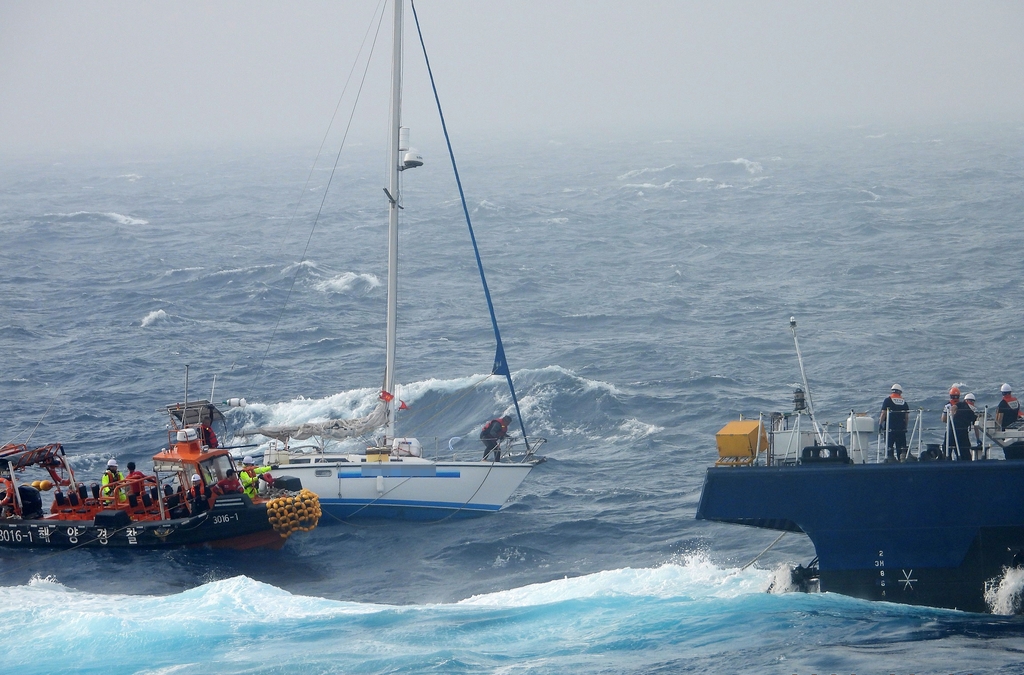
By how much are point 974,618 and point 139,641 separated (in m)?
14.2

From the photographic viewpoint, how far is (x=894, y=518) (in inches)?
723

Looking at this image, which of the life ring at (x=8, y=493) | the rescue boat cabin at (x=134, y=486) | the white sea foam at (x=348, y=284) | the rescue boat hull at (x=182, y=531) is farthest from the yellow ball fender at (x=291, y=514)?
the white sea foam at (x=348, y=284)

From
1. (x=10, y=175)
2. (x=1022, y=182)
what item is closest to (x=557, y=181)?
(x=1022, y=182)

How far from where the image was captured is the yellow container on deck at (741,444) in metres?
18.8

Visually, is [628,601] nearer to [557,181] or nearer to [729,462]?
[729,462]

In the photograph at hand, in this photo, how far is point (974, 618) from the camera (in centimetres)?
1789

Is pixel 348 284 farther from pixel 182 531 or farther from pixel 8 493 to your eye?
pixel 182 531

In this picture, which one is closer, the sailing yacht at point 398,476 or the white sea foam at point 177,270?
the sailing yacht at point 398,476

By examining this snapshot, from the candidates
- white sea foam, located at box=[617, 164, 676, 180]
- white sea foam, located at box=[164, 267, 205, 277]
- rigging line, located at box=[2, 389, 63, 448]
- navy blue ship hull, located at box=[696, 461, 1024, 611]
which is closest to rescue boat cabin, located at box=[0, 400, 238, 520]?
rigging line, located at box=[2, 389, 63, 448]

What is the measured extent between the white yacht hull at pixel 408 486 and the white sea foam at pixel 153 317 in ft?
80.4

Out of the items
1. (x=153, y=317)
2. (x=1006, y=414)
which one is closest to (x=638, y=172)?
(x=153, y=317)

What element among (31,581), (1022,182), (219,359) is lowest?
(31,581)

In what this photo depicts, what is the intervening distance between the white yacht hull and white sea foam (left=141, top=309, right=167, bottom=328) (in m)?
24.5

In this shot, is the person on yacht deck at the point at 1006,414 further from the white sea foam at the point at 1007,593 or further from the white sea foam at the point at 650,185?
the white sea foam at the point at 650,185
